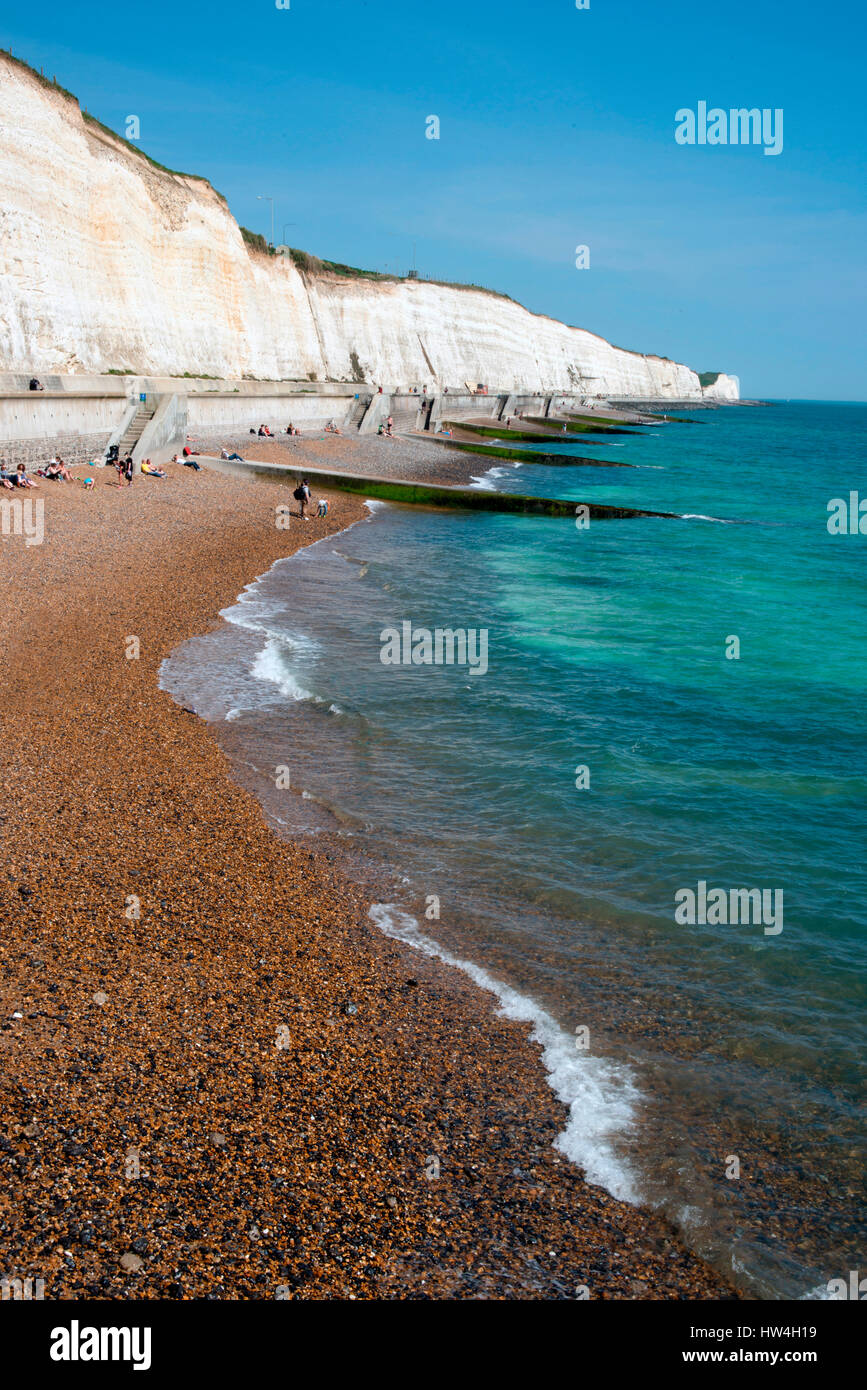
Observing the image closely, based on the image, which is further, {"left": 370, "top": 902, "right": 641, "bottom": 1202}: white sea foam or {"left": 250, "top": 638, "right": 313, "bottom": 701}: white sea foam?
{"left": 250, "top": 638, "right": 313, "bottom": 701}: white sea foam

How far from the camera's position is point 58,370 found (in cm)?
3722

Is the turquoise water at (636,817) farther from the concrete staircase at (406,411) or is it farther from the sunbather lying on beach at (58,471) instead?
the concrete staircase at (406,411)

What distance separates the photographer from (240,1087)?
19.2ft
